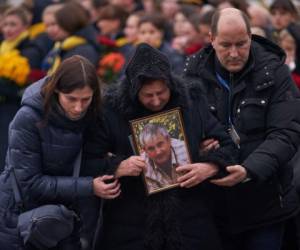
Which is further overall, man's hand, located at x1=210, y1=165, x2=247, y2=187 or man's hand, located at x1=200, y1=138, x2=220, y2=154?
man's hand, located at x1=200, y1=138, x2=220, y2=154

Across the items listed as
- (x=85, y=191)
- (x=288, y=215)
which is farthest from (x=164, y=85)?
(x=288, y=215)

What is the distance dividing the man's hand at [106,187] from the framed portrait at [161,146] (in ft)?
0.54

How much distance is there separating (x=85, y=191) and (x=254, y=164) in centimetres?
90

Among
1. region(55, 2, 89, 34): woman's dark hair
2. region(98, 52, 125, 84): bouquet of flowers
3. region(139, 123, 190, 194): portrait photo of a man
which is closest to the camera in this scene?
region(139, 123, 190, 194): portrait photo of a man

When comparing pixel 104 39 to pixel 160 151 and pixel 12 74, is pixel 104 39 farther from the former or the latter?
pixel 160 151

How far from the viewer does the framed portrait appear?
13.7 feet

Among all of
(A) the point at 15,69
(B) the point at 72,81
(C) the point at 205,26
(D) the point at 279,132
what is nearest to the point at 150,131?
(B) the point at 72,81

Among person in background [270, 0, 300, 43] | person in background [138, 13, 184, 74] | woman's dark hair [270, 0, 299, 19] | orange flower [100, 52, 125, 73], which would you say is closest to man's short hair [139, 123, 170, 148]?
orange flower [100, 52, 125, 73]

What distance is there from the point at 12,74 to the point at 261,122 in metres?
3.55

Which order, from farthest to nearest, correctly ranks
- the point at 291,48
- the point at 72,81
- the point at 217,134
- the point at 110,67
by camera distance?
the point at 110,67 → the point at 291,48 → the point at 217,134 → the point at 72,81

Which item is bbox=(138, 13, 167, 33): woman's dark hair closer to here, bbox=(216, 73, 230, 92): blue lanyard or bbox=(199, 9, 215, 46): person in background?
bbox=(199, 9, 215, 46): person in background

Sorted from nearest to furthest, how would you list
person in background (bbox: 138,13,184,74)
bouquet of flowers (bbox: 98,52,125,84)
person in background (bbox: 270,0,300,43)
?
bouquet of flowers (bbox: 98,52,125,84) → person in background (bbox: 138,13,184,74) → person in background (bbox: 270,0,300,43)

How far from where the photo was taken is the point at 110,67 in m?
7.62

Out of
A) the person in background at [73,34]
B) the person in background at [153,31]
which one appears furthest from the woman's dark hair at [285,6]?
the person in background at [73,34]
